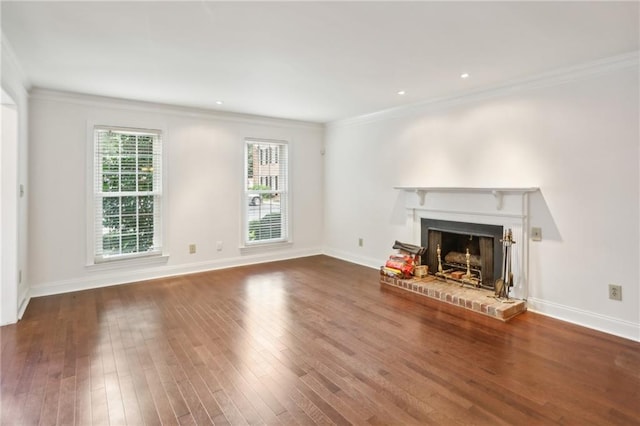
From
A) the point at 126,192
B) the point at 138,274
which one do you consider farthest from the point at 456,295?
the point at 126,192

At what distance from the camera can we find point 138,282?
4.77 meters

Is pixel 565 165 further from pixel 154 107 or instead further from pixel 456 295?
pixel 154 107

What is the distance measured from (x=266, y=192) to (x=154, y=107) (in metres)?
2.10

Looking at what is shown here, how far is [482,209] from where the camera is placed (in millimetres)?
4109

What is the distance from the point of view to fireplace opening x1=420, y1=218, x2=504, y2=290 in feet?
13.2

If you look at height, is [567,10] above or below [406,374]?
above

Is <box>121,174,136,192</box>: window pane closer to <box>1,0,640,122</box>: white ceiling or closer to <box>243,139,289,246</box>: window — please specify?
<box>1,0,640,122</box>: white ceiling

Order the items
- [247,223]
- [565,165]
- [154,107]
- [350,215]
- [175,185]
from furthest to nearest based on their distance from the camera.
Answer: [350,215] → [247,223] → [175,185] → [154,107] → [565,165]

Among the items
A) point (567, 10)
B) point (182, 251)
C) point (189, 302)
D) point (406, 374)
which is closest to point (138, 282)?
point (182, 251)

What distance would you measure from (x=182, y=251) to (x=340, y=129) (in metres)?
3.31

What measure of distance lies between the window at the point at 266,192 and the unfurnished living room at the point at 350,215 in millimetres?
43

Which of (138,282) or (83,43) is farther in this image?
(138,282)

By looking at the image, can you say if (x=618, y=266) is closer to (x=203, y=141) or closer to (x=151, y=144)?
(x=203, y=141)

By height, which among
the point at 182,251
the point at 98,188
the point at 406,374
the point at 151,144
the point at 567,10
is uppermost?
the point at 567,10
